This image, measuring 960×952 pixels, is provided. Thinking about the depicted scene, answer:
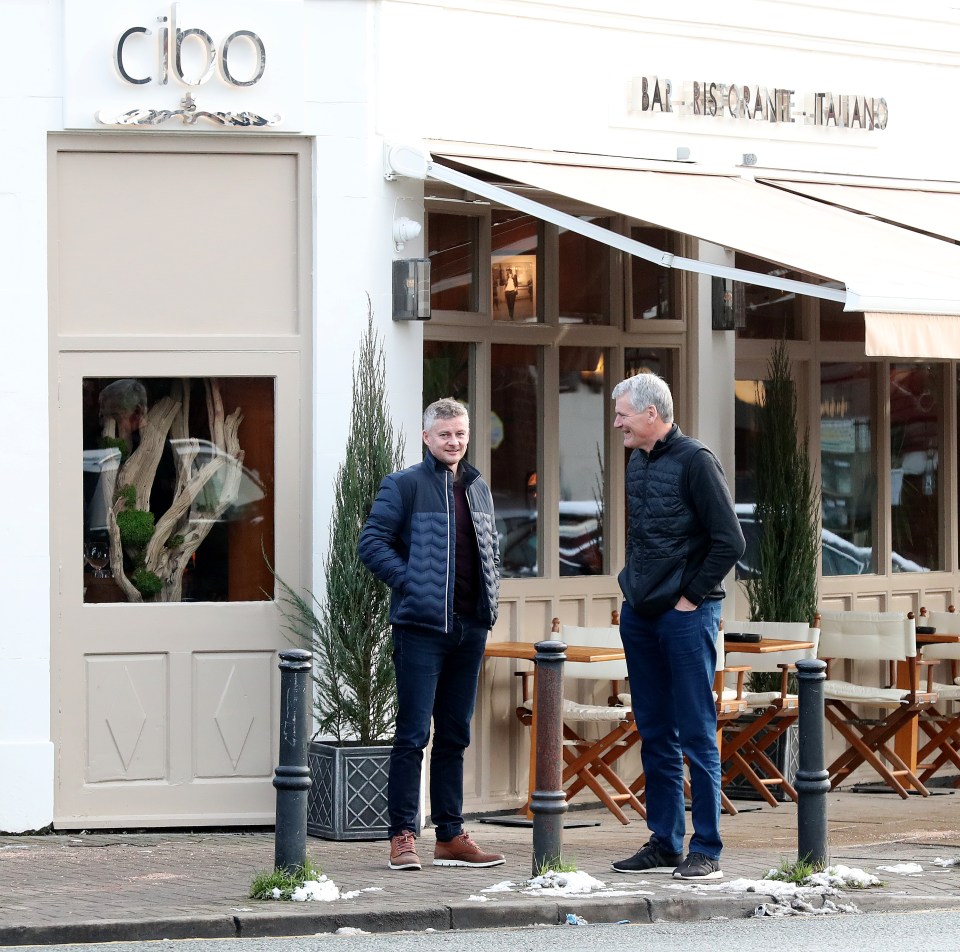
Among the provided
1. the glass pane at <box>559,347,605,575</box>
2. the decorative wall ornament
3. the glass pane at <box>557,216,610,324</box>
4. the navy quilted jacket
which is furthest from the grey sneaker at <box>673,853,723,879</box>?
the decorative wall ornament

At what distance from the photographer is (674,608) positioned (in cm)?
780

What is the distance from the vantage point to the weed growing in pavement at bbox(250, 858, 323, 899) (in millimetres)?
7199

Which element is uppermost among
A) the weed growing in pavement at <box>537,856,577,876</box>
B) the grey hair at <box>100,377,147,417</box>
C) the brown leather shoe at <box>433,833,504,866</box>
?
the grey hair at <box>100,377,147,417</box>

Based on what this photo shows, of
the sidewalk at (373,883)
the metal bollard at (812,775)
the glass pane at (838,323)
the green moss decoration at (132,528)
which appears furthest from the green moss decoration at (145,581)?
the glass pane at (838,323)

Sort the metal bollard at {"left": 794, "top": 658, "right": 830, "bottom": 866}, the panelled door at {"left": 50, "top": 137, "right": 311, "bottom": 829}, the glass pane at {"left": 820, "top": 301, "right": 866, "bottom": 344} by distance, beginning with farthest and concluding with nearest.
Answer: the glass pane at {"left": 820, "top": 301, "right": 866, "bottom": 344}, the panelled door at {"left": 50, "top": 137, "right": 311, "bottom": 829}, the metal bollard at {"left": 794, "top": 658, "right": 830, "bottom": 866}

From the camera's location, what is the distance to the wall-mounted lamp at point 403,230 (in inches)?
373

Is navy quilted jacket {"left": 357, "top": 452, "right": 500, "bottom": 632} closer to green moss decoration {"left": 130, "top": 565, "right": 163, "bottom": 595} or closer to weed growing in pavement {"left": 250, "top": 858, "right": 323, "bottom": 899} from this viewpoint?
weed growing in pavement {"left": 250, "top": 858, "right": 323, "bottom": 899}

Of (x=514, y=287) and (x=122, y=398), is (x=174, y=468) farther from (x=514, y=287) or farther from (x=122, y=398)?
(x=514, y=287)

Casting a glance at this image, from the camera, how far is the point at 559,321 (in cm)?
1048

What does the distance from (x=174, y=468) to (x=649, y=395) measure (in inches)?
109

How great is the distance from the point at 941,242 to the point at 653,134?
65.7 inches

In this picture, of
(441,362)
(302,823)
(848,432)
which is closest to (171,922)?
(302,823)

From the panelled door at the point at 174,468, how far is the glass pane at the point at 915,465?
4.39 meters

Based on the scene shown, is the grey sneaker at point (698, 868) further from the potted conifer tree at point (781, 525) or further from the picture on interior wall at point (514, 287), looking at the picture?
the picture on interior wall at point (514, 287)
